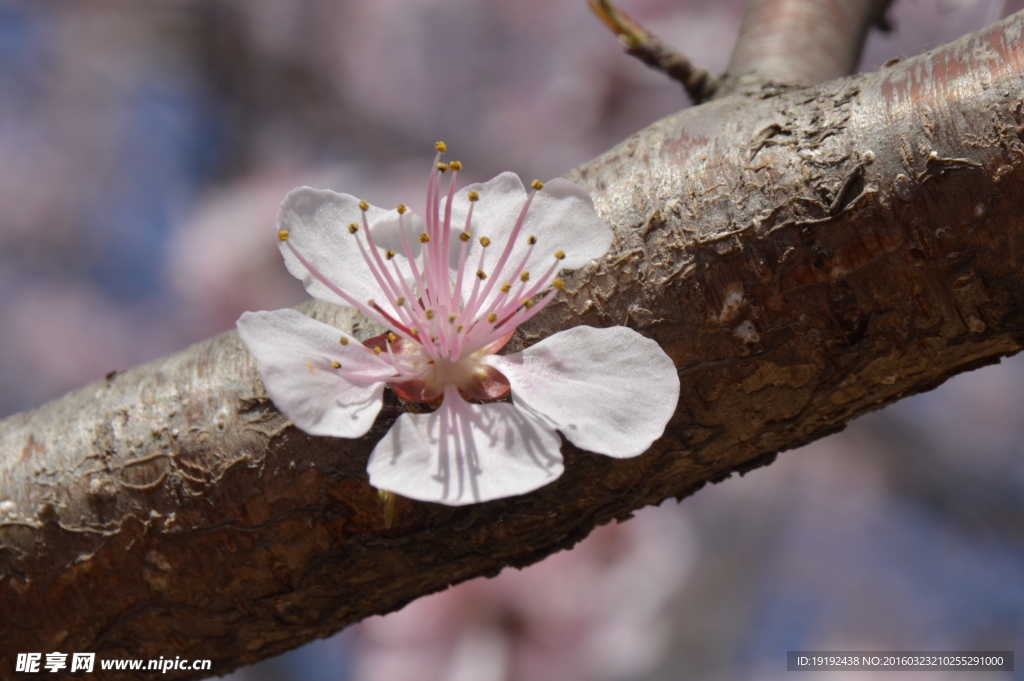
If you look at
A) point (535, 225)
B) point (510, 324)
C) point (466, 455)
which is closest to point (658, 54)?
point (535, 225)

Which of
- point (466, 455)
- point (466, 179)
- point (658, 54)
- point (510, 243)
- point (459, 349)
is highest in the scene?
point (466, 179)

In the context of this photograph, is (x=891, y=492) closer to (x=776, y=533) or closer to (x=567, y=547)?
(x=776, y=533)

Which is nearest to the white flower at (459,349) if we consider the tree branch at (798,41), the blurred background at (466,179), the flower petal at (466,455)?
the flower petal at (466,455)

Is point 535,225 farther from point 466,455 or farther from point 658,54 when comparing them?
point 658,54

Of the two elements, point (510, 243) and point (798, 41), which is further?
point (798, 41)

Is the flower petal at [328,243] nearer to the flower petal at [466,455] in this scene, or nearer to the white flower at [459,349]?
the white flower at [459,349]

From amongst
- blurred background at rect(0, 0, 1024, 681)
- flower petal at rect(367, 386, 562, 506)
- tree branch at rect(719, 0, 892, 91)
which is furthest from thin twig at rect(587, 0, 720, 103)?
blurred background at rect(0, 0, 1024, 681)

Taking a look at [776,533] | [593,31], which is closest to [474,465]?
[776,533]

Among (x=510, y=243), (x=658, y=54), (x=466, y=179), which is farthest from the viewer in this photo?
(x=466, y=179)

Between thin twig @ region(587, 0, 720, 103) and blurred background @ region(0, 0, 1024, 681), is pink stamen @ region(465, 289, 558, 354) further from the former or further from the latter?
blurred background @ region(0, 0, 1024, 681)
